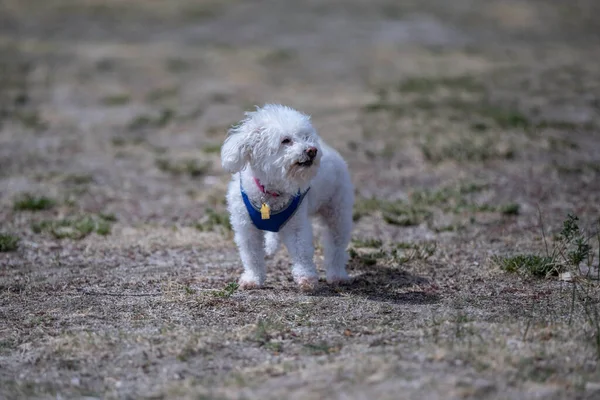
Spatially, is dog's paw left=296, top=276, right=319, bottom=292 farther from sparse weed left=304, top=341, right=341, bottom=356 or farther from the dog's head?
sparse weed left=304, top=341, right=341, bottom=356

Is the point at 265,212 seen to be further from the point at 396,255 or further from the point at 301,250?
the point at 396,255

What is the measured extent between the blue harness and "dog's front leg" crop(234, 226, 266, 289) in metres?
→ 0.15

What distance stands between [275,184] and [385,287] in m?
1.32

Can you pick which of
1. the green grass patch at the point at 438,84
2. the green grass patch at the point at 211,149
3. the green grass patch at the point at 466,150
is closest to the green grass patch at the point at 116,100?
the green grass patch at the point at 211,149

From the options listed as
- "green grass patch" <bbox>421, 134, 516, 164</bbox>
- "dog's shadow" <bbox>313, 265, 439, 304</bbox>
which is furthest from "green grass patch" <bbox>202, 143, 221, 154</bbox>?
"dog's shadow" <bbox>313, 265, 439, 304</bbox>

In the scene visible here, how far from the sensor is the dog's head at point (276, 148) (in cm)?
644

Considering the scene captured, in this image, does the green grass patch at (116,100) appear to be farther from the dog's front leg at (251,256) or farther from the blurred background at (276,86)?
the dog's front leg at (251,256)

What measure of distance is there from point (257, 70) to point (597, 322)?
647 inches

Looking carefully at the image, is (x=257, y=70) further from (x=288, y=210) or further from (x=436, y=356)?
(x=436, y=356)

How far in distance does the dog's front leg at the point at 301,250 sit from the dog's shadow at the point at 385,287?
16cm

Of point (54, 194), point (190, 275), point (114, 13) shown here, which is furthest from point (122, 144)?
point (114, 13)

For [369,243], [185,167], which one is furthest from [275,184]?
[185,167]

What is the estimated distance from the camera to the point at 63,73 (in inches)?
817

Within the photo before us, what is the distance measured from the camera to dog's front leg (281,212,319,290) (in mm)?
6711
